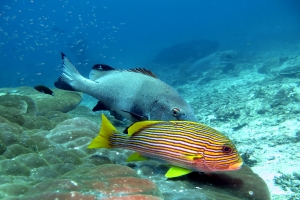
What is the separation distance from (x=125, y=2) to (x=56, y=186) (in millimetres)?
178926

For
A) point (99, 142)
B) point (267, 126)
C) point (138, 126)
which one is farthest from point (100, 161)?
point (267, 126)

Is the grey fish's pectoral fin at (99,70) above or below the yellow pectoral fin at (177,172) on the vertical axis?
above

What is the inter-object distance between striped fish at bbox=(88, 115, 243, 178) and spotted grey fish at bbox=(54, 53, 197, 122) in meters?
0.43

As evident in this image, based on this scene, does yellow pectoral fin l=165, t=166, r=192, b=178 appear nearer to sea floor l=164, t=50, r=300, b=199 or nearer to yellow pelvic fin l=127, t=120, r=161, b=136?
yellow pelvic fin l=127, t=120, r=161, b=136

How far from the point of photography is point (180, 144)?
92.7 inches

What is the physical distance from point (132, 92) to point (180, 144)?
1263mm

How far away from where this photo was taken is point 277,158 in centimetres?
554

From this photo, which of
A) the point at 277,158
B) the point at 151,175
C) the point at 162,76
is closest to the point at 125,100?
the point at 151,175

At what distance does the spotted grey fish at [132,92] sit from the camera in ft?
9.98

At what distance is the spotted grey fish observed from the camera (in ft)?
9.98

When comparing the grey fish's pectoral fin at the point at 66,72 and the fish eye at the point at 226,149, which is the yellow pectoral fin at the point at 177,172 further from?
the grey fish's pectoral fin at the point at 66,72

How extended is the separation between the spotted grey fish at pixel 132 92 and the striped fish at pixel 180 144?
430 mm

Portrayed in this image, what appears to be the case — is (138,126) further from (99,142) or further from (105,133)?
(99,142)

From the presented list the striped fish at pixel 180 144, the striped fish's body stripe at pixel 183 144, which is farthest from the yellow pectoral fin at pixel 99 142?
the striped fish's body stripe at pixel 183 144
